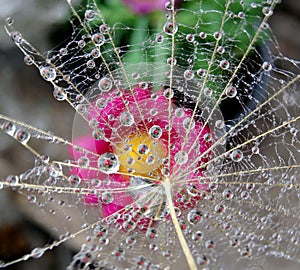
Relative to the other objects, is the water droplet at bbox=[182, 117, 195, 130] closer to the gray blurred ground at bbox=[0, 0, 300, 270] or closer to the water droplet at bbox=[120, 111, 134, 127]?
the water droplet at bbox=[120, 111, 134, 127]

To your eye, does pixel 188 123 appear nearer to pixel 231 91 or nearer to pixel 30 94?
pixel 231 91

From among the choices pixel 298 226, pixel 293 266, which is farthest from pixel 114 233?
pixel 293 266

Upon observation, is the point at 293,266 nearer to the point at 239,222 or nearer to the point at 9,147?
the point at 239,222

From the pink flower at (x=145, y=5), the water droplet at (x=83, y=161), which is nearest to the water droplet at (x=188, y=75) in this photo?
the water droplet at (x=83, y=161)

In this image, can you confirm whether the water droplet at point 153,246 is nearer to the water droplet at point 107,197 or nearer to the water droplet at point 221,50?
the water droplet at point 107,197

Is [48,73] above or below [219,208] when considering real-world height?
above

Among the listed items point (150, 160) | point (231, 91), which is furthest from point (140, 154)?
point (231, 91)
